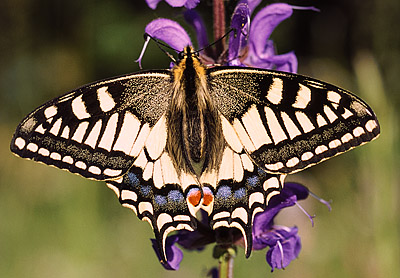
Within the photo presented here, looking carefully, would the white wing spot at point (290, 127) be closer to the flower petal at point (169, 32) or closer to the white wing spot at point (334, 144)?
the white wing spot at point (334, 144)

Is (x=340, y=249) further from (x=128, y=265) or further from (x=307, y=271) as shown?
(x=128, y=265)

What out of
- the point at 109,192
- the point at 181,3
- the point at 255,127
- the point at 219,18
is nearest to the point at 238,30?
the point at 219,18

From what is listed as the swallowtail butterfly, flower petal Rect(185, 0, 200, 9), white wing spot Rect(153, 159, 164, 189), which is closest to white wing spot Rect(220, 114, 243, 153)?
the swallowtail butterfly

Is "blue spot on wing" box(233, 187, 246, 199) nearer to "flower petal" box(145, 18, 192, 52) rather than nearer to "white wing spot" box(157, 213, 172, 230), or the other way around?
"white wing spot" box(157, 213, 172, 230)

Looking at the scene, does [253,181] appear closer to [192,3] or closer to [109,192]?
[192,3]

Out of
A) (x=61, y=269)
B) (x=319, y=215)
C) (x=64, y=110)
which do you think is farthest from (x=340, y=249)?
(x=64, y=110)

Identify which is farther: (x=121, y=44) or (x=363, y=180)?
(x=121, y=44)
